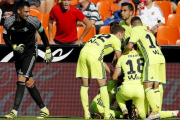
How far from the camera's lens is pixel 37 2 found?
545 inches

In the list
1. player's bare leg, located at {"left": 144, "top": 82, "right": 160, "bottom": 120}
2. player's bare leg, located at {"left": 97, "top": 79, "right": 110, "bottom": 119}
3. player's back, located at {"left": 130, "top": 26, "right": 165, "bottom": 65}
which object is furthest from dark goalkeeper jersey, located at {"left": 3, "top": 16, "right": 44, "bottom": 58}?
player's bare leg, located at {"left": 144, "top": 82, "right": 160, "bottom": 120}

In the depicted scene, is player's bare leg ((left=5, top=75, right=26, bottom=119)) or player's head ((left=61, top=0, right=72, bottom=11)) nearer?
player's bare leg ((left=5, top=75, right=26, bottom=119))

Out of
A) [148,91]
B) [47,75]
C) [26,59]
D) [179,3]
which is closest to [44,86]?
[47,75]

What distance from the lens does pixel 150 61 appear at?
929 cm

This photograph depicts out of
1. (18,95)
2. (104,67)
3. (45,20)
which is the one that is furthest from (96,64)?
(45,20)

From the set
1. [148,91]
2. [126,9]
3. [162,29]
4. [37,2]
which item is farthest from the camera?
[37,2]

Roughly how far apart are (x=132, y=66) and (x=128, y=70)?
107 mm

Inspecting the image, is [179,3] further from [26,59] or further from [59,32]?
[26,59]

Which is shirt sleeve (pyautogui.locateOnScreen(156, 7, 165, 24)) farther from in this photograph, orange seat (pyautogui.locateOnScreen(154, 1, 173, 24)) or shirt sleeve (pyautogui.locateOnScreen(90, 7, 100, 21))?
shirt sleeve (pyautogui.locateOnScreen(90, 7, 100, 21))

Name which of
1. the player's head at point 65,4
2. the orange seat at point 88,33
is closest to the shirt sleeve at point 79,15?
the player's head at point 65,4

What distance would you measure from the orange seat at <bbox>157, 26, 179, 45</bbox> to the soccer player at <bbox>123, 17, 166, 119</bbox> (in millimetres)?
2805

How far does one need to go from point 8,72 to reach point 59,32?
142 centimetres

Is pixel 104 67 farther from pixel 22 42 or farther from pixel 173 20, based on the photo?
pixel 173 20

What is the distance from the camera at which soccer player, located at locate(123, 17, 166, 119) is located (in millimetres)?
9203
